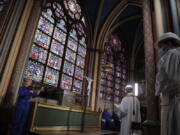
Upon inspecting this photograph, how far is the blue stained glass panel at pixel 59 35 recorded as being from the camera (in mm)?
7755

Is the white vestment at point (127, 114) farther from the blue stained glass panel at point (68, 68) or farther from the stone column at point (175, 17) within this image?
the blue stained glass panel at point (68, 68)

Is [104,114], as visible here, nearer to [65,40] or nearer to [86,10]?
[65,40]

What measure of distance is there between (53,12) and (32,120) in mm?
5975

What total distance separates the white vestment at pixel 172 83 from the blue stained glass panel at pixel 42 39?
614 cm

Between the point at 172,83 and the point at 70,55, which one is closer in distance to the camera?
the point at 172,83

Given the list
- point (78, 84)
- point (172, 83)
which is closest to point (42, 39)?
point (78, 84)

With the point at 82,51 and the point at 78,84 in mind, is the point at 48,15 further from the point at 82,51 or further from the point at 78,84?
the point at 78,84

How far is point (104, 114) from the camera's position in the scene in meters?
7.60

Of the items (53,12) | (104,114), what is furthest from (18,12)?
(104,114)

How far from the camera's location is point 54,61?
729 centimetres

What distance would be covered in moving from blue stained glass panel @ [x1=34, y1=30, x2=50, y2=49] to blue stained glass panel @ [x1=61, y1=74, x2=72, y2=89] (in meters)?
1.81

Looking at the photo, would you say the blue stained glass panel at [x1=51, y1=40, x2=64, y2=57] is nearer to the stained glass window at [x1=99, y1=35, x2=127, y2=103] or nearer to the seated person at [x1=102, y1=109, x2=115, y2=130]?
the stained glass window at [x1=99, y1=35, x2=127, y2=103]

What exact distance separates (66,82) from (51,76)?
1039 millimetres

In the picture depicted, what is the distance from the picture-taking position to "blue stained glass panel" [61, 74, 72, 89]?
750 cm
